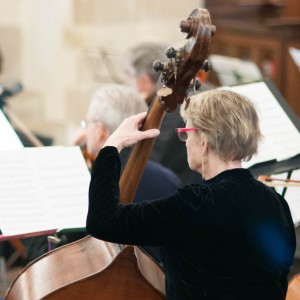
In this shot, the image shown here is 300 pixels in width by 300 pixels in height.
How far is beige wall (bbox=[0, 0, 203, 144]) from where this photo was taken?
270 inches

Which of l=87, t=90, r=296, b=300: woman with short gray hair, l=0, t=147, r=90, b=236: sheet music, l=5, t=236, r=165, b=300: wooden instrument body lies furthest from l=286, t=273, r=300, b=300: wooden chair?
l=0, t=147, r=90, b=236: sheet music

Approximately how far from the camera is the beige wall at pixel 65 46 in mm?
6859

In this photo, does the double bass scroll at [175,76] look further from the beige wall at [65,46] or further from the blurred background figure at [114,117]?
the beige wall at [65,46]

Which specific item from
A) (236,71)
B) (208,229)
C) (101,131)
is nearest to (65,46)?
(236,71)

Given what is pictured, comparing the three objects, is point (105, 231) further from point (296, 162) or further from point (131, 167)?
point (296, 162)

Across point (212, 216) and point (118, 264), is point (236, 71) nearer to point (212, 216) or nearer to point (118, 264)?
point (118, 264)

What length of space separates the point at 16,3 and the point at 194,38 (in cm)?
510

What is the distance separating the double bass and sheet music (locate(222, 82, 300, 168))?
31.1 inches

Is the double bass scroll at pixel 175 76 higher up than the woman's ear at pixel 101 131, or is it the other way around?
the double bass scroll at pixel 175 76

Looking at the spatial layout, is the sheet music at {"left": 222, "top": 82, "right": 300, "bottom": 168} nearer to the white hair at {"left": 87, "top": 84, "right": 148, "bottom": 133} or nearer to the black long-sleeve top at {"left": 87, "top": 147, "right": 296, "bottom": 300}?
the white hair at {"left": 87, "top": 84, "right": 148, "bottom": 133}

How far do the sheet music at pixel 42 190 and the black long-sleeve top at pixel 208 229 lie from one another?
455 millimetres

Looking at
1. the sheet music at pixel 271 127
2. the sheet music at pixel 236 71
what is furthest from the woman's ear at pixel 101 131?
the sheet music at pixel 236 71

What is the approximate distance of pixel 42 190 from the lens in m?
2.71

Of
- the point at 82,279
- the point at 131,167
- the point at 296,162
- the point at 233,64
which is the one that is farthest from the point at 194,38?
the point at 233,64
